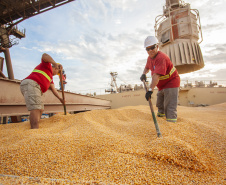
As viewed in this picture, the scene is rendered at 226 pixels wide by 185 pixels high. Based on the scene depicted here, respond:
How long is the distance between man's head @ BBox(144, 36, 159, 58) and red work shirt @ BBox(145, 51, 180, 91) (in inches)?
3.7

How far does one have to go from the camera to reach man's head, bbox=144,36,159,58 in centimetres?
227

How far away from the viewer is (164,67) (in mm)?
2092

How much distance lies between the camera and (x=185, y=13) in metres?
8.30

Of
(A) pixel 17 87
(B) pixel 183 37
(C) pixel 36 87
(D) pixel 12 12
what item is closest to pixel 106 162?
(C) pixel 36 87

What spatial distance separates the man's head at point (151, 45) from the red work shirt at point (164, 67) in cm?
10

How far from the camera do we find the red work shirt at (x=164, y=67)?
6.91 feet

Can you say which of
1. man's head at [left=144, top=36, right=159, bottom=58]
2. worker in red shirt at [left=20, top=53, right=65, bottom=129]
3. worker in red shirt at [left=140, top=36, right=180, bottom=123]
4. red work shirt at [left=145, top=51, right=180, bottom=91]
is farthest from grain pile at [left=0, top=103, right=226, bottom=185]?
man's head at [left=144, top=36, right=159, bottom=58]

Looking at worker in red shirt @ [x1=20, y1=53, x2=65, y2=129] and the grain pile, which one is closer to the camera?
the grain pile

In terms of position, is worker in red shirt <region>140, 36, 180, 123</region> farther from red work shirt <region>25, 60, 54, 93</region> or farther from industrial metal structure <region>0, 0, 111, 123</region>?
industrial metal structure <region>0, 0, 111, 123</region>

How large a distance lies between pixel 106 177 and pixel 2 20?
13478mm

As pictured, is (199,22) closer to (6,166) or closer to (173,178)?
(173,178)

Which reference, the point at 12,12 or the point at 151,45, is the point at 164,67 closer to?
the point at 151,45

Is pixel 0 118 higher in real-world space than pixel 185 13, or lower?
lower

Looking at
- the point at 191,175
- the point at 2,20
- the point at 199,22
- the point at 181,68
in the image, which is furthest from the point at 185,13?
the point at 2,20
